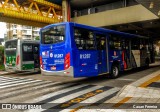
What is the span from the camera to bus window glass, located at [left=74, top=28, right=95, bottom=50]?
1019cm

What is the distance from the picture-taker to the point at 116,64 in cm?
1352

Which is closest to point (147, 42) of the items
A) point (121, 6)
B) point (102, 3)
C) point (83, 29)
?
point (121, 6)

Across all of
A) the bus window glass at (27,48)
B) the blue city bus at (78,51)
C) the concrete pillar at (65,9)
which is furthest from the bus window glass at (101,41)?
the concrete pillar at (65,9)

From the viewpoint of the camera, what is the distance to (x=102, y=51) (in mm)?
11898

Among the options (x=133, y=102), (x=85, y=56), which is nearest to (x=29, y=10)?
(x=85, y=56)

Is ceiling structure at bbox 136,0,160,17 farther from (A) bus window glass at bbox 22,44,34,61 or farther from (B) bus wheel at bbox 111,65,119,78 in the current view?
(A) bus window glass at bbox 22,44,34,61

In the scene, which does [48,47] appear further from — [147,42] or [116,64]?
[147,42]

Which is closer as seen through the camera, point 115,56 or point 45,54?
point 45,54

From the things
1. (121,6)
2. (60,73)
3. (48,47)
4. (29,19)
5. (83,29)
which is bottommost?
(60,73)

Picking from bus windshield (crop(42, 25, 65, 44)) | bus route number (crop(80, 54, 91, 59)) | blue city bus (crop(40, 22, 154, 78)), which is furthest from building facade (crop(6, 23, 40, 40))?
bus route number (crop(80, 54, 91, 59))

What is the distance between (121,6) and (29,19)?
10.8 meters

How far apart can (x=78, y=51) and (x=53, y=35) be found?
165cm

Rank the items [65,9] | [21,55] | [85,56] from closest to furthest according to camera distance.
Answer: [85,56] → [21,55] → [65,9]

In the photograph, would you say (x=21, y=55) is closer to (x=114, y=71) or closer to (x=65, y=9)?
(x=114, y=71)
